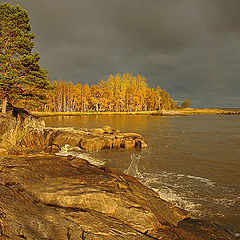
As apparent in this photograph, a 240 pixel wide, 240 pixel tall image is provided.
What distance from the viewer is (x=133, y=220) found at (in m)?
3.52

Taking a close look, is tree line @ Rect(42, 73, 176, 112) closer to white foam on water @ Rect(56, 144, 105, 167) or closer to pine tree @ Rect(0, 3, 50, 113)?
pine tree @ Rect(0, 3, 50, 113)

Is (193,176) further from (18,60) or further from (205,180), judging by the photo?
(18,60)

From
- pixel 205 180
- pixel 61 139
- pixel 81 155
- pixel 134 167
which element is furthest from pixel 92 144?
pixel 205 180

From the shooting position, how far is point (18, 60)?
1781 cm

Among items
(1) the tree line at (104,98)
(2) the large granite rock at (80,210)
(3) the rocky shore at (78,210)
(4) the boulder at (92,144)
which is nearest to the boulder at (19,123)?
(4) the boulder at (92,144)

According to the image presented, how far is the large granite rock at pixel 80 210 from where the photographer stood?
9.12 ft

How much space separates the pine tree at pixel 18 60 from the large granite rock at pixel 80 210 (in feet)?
50.5

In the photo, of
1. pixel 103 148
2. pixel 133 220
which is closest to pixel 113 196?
pixel 133 220

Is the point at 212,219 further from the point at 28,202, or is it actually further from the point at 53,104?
the point at 53,104

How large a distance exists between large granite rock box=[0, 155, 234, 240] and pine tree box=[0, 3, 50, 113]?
15.4m

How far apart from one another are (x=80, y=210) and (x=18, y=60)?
19.4m

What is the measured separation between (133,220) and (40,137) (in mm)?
14386

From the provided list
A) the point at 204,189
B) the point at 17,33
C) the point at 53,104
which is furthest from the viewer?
the point at 53,104

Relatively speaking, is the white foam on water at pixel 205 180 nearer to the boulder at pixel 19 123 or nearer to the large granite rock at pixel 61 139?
the large granite rock at pixel 61 139
